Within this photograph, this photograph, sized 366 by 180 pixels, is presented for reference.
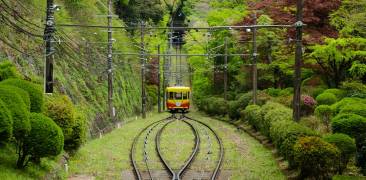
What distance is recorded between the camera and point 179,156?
77.3ft

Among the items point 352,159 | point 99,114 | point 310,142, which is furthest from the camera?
point 99,114

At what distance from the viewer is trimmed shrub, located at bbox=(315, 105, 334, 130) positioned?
24.6 m

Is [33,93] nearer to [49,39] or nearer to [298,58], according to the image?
[49,39]

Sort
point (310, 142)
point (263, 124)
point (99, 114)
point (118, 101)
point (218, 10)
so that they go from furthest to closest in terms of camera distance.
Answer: point (218, 10), point (118, 101), point (99, 114), point (263, 124), point (310, 142)

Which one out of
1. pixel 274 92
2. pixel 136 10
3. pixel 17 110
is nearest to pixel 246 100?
pixel 274 92

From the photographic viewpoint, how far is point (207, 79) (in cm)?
6475

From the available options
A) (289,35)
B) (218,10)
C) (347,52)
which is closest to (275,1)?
(289,35)

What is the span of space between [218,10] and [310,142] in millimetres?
41690

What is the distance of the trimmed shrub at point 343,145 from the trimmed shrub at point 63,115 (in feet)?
29.1

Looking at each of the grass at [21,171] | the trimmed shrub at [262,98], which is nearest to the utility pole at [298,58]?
the grass at [21,171]

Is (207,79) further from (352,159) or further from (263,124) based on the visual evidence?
(352,159)

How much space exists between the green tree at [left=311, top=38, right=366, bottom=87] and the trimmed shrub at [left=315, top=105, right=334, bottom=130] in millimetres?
5343

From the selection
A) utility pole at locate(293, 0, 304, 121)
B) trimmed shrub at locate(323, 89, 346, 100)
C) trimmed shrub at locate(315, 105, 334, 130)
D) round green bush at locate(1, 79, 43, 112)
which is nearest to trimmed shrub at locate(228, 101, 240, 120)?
trimmed shrub at locate(323, 89, 346, 100)

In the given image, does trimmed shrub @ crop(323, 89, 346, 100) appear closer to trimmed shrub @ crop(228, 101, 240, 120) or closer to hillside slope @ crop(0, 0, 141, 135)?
trimmed shrub @ crop(228, 101, 240, 120)
